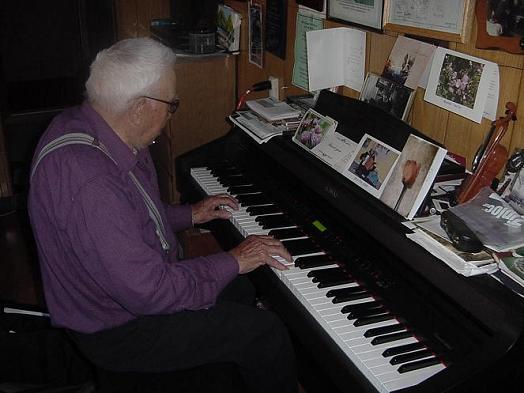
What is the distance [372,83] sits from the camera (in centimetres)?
198

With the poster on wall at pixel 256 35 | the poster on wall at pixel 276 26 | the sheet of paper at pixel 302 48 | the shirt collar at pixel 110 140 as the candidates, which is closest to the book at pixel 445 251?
the shirt collar at pixel 110 140

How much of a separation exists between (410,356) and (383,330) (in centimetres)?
10

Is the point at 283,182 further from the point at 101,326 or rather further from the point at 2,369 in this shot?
the point at 2,369

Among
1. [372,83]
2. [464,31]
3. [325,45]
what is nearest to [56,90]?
[325,45]

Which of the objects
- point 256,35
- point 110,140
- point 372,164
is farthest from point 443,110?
point 256,35

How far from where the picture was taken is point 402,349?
4.31ft

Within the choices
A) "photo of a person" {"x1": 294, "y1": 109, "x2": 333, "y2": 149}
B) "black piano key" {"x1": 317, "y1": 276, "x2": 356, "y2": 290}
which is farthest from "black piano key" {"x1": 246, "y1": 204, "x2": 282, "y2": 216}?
"black piano key" {"x1": 317, "y1": 276, "x2": 356, "y2": 290}

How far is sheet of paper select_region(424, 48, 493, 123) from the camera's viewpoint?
1586 mm

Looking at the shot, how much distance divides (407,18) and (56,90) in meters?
3.45

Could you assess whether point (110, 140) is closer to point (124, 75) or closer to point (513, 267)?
point (124, 75)

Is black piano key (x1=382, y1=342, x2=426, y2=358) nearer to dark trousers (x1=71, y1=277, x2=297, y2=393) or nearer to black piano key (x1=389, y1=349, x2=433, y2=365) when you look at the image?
black piano key (x1=389, y1=349, x2=433, y2=365)

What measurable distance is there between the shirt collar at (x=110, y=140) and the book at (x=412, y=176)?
68 centimetres

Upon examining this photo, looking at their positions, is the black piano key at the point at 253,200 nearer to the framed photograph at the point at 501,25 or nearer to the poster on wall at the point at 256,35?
the framed photograph at the point at 501,25

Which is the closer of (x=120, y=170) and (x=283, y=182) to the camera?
(x=120, y=170)
